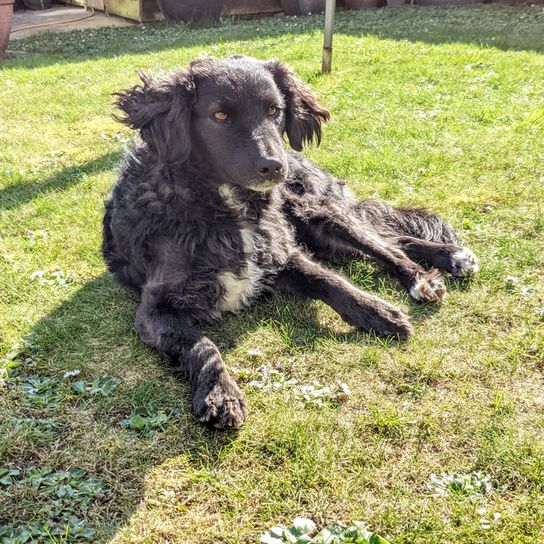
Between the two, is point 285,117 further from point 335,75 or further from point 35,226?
point 335,75

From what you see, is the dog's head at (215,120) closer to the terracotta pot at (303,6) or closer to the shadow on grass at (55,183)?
the shadow on grass at (55,183)

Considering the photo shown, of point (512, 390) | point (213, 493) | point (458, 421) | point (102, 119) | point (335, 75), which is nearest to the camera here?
point (213, 493)

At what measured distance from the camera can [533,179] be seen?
500cm

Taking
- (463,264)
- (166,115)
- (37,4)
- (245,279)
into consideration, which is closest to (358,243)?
(463,264)

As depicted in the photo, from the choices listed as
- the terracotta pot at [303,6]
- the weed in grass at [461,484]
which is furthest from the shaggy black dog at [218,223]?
the terracotta pot at [303,6]

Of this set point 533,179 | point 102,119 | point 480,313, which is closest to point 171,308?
point 480,313

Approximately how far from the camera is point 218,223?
136 inches

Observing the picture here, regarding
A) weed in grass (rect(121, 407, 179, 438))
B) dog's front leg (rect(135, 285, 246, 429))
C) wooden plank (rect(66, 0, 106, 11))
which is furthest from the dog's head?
wooden plank (rect(66, 0, 106, 11))

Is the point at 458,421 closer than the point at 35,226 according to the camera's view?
Yes

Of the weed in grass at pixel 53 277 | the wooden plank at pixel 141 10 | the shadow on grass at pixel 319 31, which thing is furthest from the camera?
the wooden plank at pixel 141 10

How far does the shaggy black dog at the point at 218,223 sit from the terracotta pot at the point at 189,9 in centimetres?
1179

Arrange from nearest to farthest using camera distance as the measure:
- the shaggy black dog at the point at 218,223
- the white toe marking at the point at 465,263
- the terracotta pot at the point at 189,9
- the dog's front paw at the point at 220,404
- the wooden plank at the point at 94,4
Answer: the dog's front paw at the point at 220,404
the shaggy black dog at the point at 218,223
the white toe marking at the point at 465,263
the terracotta pot at the point at 189,9
the wooden plank at the point at 94,4

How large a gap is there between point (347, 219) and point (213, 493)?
2259mm

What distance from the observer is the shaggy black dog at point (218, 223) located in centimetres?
319
